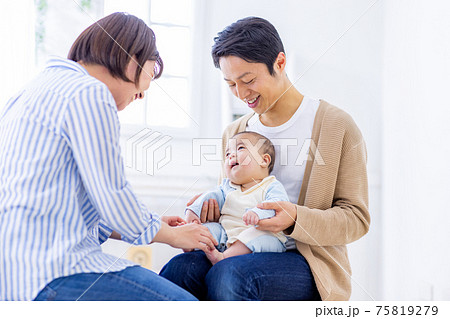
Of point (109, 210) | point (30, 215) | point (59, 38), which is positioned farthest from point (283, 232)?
point (59, 38)

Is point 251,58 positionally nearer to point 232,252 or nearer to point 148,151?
point 148,151

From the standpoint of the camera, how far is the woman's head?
2.82 ft

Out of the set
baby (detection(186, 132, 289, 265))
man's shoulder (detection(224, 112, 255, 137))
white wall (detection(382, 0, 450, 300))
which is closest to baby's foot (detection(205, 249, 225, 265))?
baby (detection(186, 132, 289, 265))

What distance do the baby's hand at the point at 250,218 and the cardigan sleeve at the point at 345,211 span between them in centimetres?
8

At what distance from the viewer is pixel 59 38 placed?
1000 millimetres

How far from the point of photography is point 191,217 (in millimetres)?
894

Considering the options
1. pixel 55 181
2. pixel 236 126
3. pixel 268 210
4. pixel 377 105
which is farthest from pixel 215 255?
pixel 377 105

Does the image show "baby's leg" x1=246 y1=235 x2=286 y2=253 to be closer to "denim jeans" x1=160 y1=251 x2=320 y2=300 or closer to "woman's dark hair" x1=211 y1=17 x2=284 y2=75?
"denim jeans" x1=160 y1=251 x2=320 y2=300

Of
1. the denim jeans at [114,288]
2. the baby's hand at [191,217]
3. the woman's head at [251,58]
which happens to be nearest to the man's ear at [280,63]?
the woman's head at [251,58]

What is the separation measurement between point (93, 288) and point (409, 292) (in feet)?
2.32

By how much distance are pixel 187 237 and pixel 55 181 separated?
271 millimetres

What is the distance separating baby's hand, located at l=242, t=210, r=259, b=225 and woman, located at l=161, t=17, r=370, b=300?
0.01 meters

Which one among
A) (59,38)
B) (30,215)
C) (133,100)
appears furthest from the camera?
(59,38)
